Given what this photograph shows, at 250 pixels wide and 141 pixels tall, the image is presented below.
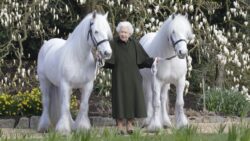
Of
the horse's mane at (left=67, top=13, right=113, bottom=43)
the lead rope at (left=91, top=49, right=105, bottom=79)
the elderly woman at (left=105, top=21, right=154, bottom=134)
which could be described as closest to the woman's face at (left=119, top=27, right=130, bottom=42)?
the elderly woman at (left=105, top=21, right=154, bottom=134)

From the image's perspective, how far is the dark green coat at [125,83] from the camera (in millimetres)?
9844

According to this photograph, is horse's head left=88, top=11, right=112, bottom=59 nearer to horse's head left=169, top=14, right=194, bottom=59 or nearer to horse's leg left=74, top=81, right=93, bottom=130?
horse's leg left=74, top=81, right=93, bottom=130

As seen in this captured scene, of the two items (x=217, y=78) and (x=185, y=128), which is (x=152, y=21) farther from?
(x=185, y=128)

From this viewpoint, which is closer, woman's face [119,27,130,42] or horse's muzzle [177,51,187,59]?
woman's face [119,27,130,42]

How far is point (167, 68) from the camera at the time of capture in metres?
10.5

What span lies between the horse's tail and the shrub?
3.94 m

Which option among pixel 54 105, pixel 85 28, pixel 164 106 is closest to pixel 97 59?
pixel 85 28

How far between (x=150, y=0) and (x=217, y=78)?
2610 millimetres

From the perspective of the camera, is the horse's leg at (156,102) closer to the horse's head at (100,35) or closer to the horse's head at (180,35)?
the horse's head at (180,35)

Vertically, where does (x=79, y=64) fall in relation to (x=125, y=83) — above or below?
above

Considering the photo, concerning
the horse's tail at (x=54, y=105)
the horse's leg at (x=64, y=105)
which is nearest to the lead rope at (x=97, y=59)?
the horse's leg at (x=64, y=105)

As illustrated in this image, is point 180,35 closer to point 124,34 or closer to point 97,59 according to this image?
point 124,34

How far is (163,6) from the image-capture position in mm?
14352

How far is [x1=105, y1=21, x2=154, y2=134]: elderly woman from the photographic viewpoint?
984 centimetres
